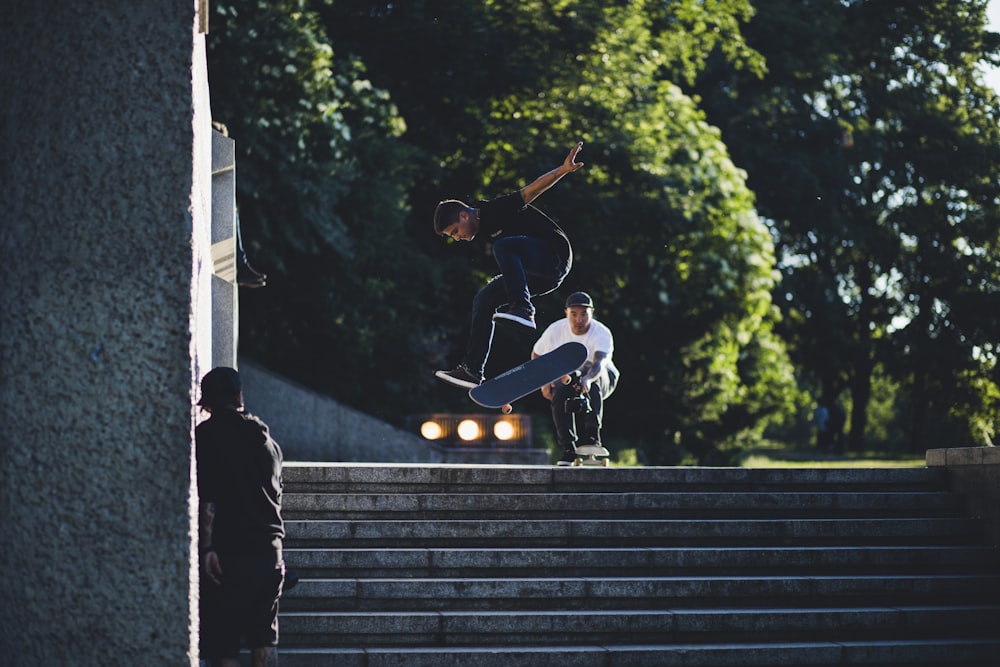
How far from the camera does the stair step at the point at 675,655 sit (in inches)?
293

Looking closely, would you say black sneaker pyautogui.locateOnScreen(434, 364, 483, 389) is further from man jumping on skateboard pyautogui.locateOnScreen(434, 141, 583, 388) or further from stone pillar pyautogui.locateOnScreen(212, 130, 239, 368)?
stone pillar pyautogui.locateOnScreen(212, 130, 239, 368)

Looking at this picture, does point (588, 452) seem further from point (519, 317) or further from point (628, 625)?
point (628, 625)

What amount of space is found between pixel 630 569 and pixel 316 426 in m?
7.84

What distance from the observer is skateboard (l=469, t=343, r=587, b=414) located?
8935 millimetres

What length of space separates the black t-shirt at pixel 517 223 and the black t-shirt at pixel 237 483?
303cm

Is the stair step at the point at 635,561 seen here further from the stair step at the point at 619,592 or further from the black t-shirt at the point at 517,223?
the black t-shirt at the point at 517,223

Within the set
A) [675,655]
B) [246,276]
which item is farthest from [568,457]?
[675,655]

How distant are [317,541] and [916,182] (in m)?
25.7

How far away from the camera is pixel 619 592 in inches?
326

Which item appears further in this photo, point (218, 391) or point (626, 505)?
point (626, 505)

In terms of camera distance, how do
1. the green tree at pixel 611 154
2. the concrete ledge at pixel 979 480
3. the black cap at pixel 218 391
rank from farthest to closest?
the green tree at pixel 611 154, the concrete ledge at pixel 979 480, the black cap at pixel 218 391

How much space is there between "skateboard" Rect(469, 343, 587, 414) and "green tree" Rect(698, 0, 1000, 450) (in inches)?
765

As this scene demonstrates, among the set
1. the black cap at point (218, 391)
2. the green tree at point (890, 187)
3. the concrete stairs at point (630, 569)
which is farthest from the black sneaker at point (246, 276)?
the green tree at point (890, 187)

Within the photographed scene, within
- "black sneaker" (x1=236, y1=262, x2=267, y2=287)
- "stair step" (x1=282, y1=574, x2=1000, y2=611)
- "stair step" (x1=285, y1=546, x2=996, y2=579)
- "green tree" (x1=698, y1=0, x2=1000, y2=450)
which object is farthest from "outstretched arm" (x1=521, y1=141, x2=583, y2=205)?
"green tree" (x1=698, y1=0, x2=1000, y2=450)
